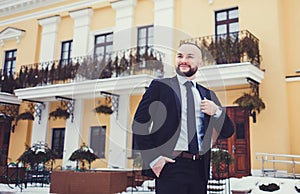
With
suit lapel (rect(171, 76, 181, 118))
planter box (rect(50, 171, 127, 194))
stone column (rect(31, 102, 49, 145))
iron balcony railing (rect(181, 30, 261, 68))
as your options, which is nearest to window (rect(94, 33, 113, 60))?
stone column (rect(31, 102, 49, 145))

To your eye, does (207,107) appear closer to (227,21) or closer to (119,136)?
(227,21)

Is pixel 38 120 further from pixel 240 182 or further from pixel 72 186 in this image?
pixel 240 182

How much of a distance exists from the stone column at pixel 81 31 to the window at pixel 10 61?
337cm

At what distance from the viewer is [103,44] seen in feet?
42.5

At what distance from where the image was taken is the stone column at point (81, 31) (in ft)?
43.2

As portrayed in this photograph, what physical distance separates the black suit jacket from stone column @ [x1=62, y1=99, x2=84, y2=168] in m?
10.7

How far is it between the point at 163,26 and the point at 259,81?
13.4ft

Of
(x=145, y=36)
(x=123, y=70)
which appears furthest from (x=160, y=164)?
(x=145, y=36)

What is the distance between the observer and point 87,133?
Answer: 1252 centimetres

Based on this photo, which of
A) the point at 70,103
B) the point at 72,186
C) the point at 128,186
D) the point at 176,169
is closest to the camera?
the point at 176,169

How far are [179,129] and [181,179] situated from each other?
272mm

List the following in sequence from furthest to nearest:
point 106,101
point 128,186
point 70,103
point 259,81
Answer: point 70,103 < point 106,101 < point 259,81 < point 128,186

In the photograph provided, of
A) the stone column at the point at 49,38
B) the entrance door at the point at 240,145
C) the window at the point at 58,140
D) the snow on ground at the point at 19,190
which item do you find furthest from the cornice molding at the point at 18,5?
the entrance door at the point at 240,145

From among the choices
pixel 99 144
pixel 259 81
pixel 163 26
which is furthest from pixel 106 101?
pixel 259 81
